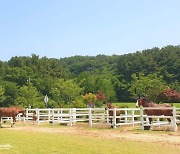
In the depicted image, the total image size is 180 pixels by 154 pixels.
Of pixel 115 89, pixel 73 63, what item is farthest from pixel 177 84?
pixel 73 63

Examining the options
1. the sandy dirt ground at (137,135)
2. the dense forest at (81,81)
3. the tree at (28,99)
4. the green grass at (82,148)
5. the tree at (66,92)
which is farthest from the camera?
the tree at (66,92)

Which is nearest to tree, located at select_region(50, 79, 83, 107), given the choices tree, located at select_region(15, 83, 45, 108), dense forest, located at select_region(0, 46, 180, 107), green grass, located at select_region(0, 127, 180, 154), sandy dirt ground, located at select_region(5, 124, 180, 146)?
dense forest, located at select_region(0, 46, 180, 107)

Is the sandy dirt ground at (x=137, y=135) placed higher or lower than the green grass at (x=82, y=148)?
higher

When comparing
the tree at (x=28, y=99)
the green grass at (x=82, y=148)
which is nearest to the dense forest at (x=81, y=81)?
the tree at (x=28, y=99)

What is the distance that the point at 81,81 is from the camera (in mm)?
78688

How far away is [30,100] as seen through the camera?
57562mm

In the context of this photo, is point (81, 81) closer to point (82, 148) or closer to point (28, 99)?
point (28, 99)

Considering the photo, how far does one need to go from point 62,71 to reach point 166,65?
30201 mm

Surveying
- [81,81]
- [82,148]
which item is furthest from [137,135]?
[81,81]

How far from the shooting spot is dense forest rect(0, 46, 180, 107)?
64.0 metres

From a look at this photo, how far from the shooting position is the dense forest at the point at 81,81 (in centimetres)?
6396

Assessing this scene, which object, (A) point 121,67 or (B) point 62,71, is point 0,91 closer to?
(B) point 62,71

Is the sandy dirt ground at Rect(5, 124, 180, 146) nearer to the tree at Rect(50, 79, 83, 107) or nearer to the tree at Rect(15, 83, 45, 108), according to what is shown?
the tree at Rect(15, 83, 45, 108)

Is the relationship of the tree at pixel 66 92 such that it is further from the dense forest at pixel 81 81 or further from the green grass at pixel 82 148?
the green grass at pixel 82 148
